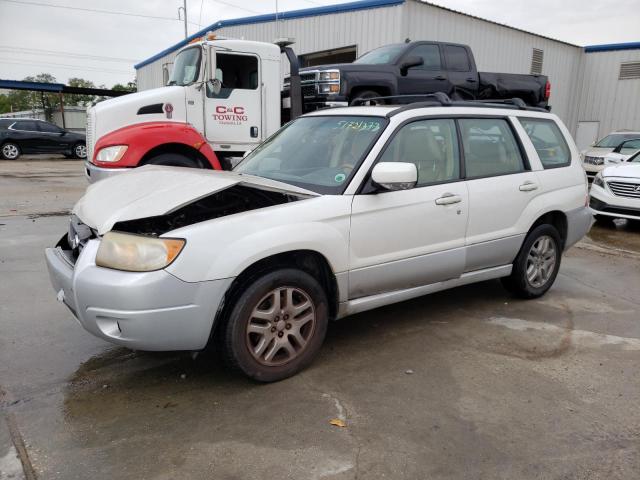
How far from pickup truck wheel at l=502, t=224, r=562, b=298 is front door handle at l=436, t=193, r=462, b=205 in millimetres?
1094

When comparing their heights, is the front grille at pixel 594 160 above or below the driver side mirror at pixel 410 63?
below

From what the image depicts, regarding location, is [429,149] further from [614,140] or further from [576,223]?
[614,140]

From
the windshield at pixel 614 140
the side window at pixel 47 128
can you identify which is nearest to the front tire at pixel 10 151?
the side window at pixel 47 128

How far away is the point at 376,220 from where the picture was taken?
365cm

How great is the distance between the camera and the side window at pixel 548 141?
4.95m

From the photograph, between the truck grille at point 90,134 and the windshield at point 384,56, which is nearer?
the truck grille at point 90,134

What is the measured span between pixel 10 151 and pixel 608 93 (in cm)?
2416

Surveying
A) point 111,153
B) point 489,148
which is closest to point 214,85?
point 111,153

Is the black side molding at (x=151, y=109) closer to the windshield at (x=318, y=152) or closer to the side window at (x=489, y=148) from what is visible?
the windshield at (x=318, y=152)

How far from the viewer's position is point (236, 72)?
8.49m

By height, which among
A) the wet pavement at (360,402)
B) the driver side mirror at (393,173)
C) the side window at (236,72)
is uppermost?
the side window at (236,72)

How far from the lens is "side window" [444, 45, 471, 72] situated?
35.7 feet

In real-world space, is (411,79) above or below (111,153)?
above

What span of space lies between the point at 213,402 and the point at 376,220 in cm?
157
